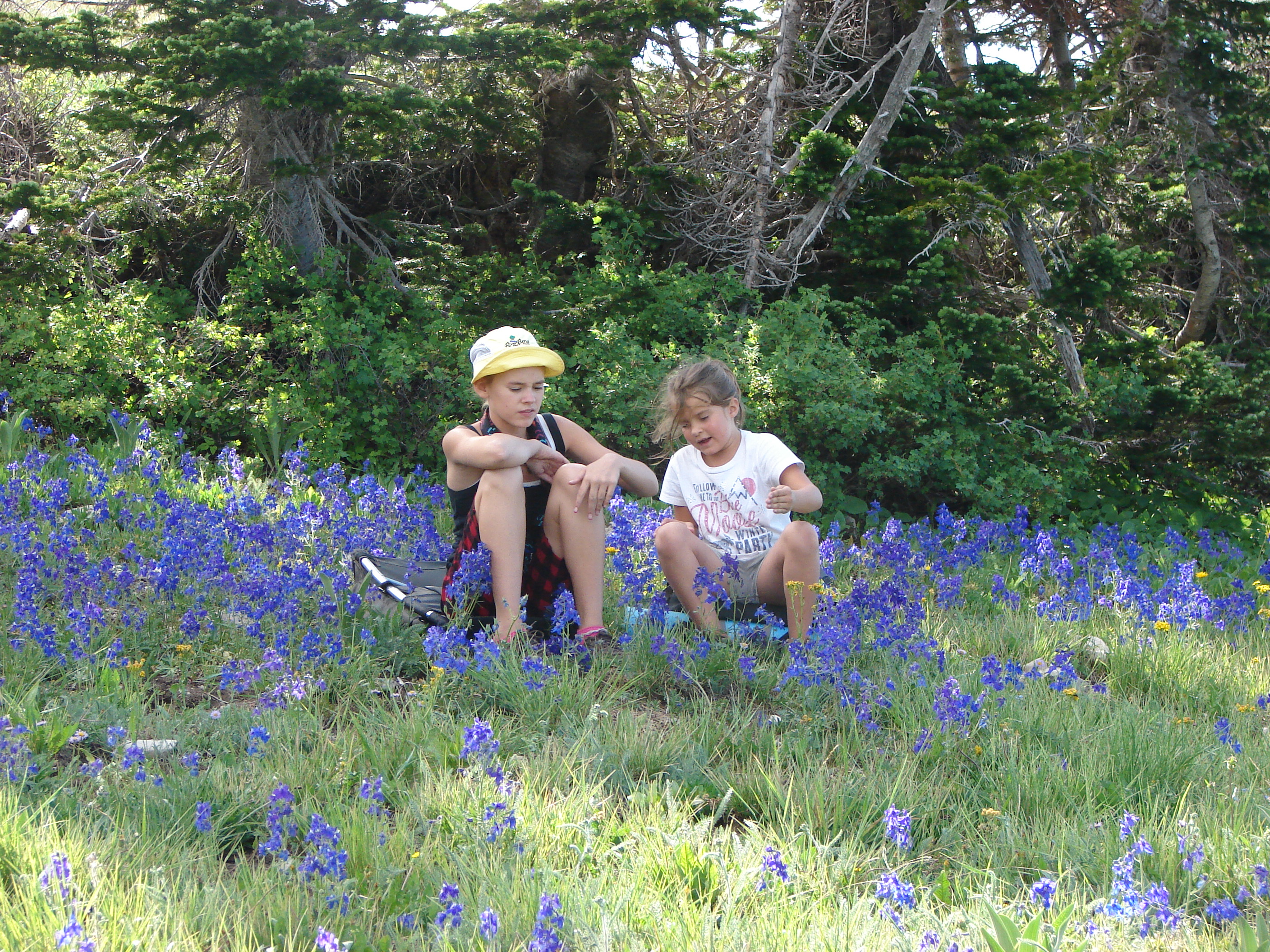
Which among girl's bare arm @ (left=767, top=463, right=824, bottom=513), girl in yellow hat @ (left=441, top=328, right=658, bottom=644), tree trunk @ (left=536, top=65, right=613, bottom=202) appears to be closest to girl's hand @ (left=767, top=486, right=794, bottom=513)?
girl's bare arm @ (left=767, top=463, right=824, bottom=513)

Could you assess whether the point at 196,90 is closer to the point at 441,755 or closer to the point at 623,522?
the point at 623,522

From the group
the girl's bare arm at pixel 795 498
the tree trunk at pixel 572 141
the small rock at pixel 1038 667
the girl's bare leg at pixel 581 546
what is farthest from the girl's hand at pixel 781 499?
the tree trunk at pixel 572 141

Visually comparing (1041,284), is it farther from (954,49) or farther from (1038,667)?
(1038,667)

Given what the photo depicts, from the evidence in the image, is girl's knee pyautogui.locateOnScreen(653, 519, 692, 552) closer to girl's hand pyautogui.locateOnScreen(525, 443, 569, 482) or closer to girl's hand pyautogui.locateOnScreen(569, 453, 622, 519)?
girl's hand pyautogui.locateOnScreen(569, 453, 622, 519)

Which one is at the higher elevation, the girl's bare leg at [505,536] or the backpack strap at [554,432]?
the backpack strap at [554,432]

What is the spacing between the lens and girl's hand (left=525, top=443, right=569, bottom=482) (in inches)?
137

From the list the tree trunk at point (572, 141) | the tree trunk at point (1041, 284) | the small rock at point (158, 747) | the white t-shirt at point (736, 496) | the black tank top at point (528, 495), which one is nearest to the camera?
the small rock at point (158, 747)

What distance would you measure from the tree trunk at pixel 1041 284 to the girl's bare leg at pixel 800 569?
13.2 ft

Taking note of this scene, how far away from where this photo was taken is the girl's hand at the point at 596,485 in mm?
3316

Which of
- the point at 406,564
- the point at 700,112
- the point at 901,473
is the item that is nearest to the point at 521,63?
the point at 700,112

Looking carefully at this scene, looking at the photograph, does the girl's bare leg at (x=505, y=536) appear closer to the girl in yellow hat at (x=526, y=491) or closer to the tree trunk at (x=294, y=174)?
the girl in yellow hat at (x=526, y=491)

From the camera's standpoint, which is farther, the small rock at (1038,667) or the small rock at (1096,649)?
the small rock at (1096,649)

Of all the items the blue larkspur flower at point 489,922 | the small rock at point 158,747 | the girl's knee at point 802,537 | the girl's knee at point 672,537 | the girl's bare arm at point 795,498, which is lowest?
the small rock at point 158,747

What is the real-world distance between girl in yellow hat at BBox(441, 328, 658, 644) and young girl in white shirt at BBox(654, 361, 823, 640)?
0.27 meters
